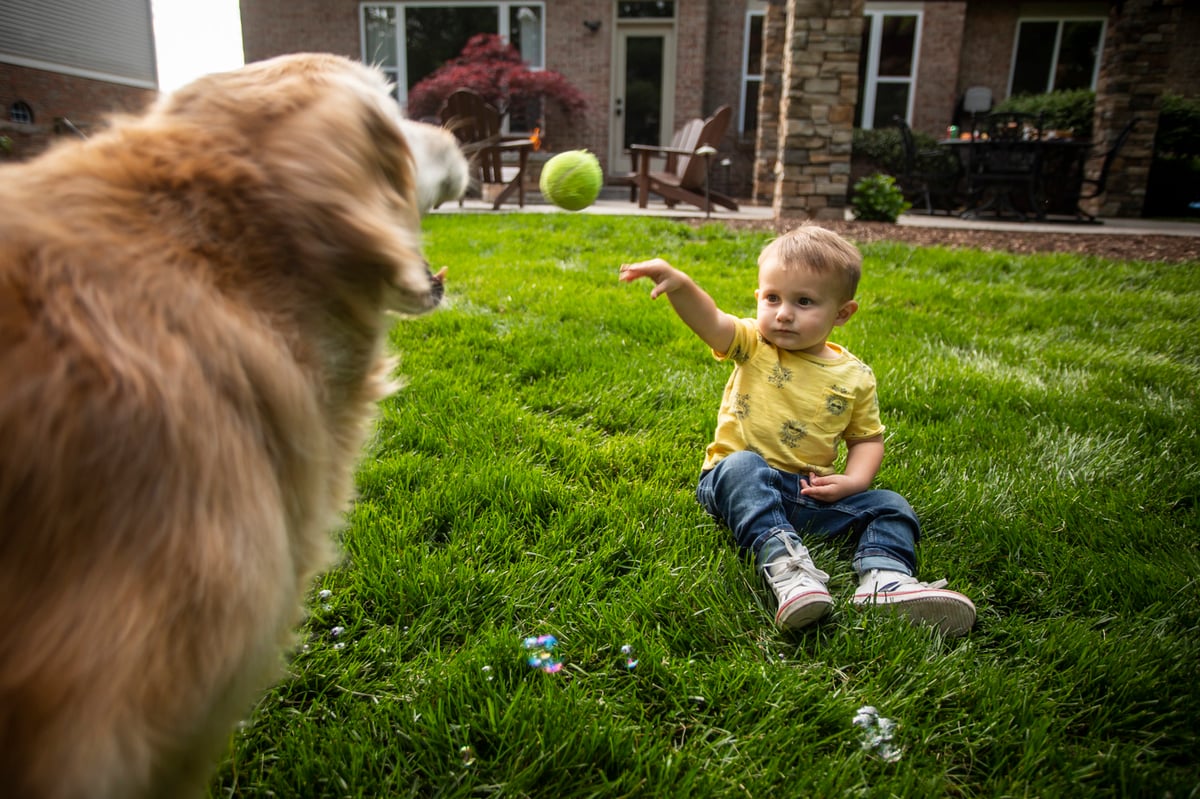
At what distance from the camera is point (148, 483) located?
0.76 m

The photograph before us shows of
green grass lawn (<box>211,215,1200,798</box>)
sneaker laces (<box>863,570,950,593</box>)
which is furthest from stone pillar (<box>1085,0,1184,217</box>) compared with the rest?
sneaker laces (<box>863,570,950,593</box>)

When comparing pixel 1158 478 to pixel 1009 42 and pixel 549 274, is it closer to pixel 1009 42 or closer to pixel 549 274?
pixel 549 274

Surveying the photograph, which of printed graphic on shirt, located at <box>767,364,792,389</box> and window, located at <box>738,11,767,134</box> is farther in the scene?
window, located at <box>738,11,767,134</box>

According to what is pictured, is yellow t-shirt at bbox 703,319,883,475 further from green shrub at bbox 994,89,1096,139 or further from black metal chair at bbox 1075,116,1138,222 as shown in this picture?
green shrub at bbox 994,89,1096,139

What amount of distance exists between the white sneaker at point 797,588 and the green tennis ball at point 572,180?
6.75 feet

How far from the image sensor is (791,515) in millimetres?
2211

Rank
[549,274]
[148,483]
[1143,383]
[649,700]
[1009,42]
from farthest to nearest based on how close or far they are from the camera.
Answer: [1009,42], [549,274], [1143,383], [649,700], [148,483]

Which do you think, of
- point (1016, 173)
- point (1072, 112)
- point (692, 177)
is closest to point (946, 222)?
point (1016, 173)

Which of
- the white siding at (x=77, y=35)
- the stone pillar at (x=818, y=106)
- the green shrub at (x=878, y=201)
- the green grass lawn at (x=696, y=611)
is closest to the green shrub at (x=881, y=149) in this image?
the green shrub at (x=878, y=201)

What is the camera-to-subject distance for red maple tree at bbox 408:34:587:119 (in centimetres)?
1481

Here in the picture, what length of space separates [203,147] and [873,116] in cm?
1937

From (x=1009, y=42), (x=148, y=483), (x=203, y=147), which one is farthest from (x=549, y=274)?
(x=1009, y=42)

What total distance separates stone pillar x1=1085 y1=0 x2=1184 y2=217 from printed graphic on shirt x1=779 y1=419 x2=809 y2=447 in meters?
15.1

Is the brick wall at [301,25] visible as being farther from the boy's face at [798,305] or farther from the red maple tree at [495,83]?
the boy's face at [798,305]
